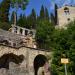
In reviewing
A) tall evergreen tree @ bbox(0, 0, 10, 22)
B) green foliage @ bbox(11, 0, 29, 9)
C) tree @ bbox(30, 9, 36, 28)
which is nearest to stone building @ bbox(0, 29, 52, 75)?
green foliage @ bbox(11, 0, 29, 9)

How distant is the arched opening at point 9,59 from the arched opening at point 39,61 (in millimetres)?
3072

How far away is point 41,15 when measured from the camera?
7812cm

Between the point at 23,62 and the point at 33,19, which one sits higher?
the point at 33,19

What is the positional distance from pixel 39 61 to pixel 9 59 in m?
5.33

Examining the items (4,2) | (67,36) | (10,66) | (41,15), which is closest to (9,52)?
(10,66)

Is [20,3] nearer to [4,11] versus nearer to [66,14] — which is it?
[4,11]

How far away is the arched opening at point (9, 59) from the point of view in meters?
34.8

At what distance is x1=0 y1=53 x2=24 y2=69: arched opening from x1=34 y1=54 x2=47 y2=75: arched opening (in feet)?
10.1

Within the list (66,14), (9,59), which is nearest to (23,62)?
(9,59)

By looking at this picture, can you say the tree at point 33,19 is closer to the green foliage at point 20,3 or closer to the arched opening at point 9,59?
the green foliage at point 20,3

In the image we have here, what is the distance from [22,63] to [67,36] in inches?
316

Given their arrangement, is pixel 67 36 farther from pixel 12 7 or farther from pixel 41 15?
pixel 41 15

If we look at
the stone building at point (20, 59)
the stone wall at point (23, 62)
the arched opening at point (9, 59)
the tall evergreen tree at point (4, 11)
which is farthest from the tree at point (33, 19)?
the arched opening at point (9, 59)

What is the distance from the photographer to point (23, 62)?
1407 inches
